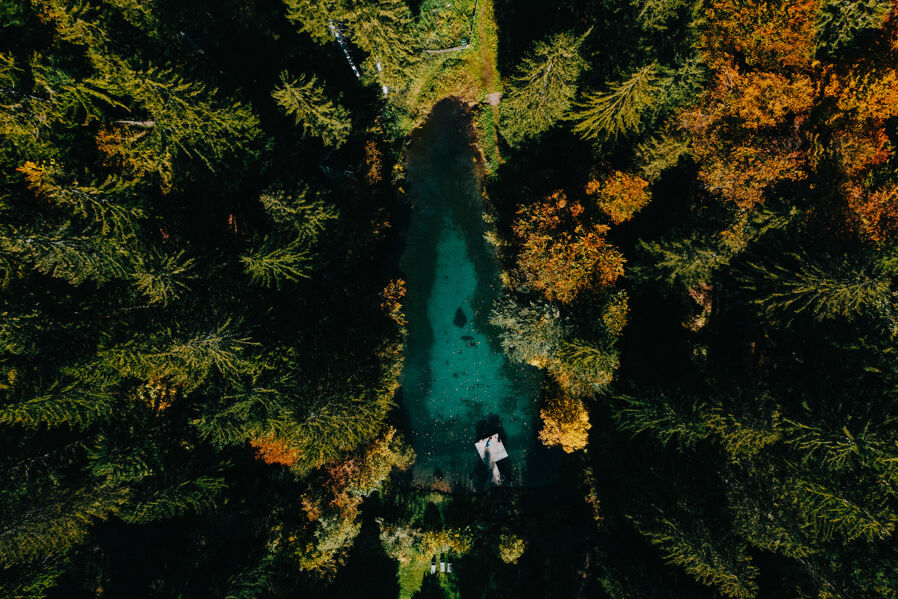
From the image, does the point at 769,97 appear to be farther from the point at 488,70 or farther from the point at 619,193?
the point at 488,70

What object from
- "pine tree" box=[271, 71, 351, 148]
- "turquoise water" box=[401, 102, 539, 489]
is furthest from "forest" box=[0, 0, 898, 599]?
"turquoise water" box=[401, 102, 539, 489]

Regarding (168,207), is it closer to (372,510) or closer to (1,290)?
(1,290)

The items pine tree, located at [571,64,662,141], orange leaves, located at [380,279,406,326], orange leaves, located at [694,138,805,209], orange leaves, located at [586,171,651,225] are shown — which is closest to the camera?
pine tree, located at [571,64,662,141]

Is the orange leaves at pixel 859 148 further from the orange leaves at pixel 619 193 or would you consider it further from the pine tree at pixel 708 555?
the pine tree at pixel 708 555

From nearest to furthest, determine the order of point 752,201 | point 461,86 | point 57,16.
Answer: point 57,16
point 752,201
point 461,86

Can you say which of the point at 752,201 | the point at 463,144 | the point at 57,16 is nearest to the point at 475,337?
the point at 463,144

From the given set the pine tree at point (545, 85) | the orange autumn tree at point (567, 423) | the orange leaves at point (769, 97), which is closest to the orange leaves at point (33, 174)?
the pine tree at point (545, 85)

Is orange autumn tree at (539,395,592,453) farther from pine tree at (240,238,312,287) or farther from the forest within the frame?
pine tree at (240,238,312,287)
